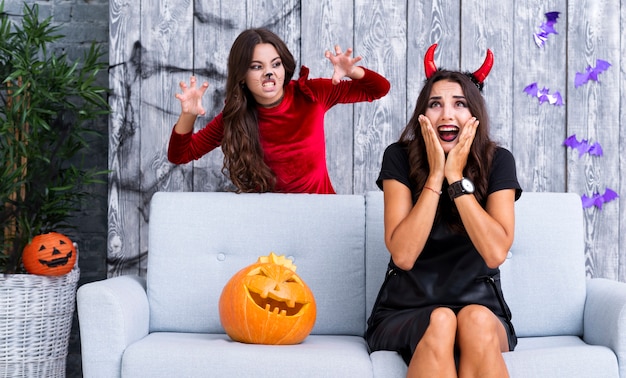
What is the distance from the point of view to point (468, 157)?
6.78 feet

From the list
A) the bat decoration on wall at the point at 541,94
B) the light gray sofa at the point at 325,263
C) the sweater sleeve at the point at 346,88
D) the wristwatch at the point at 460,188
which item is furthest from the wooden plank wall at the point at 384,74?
the wristwatch at the point at 460,188

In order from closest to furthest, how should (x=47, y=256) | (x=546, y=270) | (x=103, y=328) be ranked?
1. (x=103, y=328)
2. (x=546, y=270)
3. (x=47, y=256)

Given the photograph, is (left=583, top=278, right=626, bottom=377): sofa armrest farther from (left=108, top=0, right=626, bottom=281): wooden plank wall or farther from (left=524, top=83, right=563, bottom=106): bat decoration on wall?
(left=524, top=83, right=563, bottom=106): bat decoration on wall

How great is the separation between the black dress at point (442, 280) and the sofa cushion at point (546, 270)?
0.92 ft

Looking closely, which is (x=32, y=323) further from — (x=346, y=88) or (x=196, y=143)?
(x=346, y=88)

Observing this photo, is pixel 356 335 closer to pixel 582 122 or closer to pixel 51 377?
pixel 51 377

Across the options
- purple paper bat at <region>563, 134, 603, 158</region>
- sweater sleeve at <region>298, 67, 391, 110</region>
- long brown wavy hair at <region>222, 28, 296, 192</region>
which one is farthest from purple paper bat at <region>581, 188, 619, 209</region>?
long brown wavy hair at <region>222, 28, 296, 192</region>

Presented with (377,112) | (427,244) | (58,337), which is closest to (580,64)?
(377,112)

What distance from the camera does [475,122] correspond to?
2.01m

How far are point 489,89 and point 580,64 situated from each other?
42 cm

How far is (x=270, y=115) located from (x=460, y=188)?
886 millimetres

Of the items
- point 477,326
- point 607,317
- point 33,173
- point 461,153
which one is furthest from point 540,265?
point 33,173

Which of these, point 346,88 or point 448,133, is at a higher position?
point 346,88

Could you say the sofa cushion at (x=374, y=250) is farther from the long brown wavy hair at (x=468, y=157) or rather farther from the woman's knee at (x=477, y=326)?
the woman's knee at (x=477, y=326)
